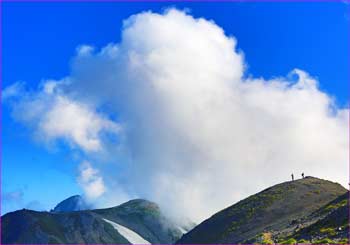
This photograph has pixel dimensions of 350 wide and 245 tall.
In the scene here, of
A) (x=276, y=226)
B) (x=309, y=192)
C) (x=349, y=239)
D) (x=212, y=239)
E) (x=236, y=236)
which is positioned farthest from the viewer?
(x=309, y=192)

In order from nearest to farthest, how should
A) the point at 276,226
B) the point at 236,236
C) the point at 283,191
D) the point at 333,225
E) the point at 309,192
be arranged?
the point at 333,225
the point at 276,226
the point at 236,236
the point at 309,192
the point at 283,191

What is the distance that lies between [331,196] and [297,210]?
18737 mm

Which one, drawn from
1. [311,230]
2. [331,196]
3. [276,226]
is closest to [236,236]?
[276,226]

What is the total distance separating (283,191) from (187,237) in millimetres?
38840

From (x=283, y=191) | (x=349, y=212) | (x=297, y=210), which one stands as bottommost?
(x=349, y=212)

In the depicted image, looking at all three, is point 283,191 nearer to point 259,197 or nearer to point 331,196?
point 259,197

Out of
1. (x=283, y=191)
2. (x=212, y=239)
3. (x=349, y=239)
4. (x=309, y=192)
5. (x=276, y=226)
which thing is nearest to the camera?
(x=349, y=239)

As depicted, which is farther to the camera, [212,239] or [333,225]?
[212,239]

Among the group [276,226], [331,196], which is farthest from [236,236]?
[331,196]

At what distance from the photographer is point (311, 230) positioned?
83000mm

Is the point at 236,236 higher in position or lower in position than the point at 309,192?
lower

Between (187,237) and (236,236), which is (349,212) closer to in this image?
(236,236)

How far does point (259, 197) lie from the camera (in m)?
182

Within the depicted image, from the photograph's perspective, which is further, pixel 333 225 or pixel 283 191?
pixel 283 191
